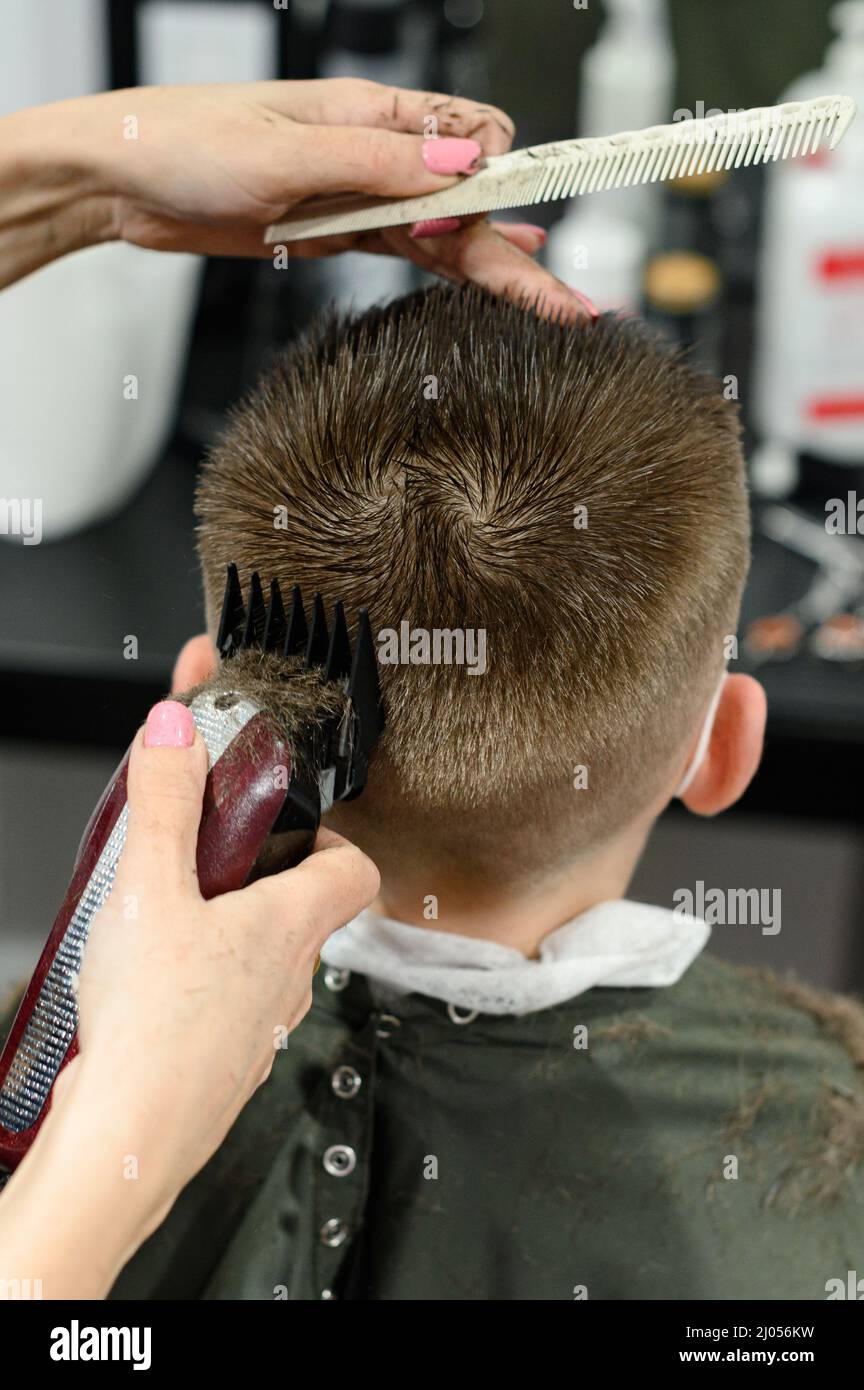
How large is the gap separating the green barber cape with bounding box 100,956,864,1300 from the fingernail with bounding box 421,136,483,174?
71 centimetres

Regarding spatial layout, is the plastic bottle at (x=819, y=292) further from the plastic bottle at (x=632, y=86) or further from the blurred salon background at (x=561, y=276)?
the plastic bottle at (x=632, y=86)

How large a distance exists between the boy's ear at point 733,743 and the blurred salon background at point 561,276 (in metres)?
0.64

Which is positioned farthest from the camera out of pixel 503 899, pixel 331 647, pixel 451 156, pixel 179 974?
pixel 503 899

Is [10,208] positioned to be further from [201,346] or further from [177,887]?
[201,346]

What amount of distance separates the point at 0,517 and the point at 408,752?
1.34 metres

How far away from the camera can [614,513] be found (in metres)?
1.02

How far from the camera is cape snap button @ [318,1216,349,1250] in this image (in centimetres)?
125

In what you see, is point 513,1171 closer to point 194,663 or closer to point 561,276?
point 194,663

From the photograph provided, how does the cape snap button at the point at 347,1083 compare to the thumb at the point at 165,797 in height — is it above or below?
below

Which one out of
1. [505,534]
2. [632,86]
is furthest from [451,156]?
[632,86]

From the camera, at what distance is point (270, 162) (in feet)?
3.79

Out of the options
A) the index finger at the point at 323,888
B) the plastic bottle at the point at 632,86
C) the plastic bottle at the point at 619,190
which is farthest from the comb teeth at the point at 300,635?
the plastic bottle at the point at 632,86

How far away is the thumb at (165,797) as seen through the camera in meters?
0.80

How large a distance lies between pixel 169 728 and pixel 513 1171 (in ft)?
2.11
